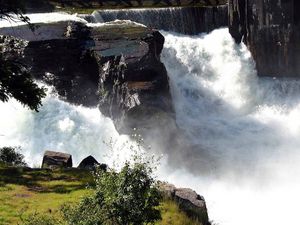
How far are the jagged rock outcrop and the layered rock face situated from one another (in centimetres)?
2103

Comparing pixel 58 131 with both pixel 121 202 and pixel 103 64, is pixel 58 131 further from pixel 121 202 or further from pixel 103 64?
pixel 121 202

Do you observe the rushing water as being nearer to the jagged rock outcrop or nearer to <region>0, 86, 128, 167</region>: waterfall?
<region>0, 86, 128, 167</region>: waterfall

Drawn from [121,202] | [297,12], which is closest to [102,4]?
[297,12]

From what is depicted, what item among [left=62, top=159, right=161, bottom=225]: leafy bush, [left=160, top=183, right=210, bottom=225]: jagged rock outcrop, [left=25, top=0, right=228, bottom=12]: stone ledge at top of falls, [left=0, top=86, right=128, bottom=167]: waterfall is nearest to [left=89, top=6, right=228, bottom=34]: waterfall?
[left=25, top=0, right=228, bottom=12]: stone ledge at top of falls

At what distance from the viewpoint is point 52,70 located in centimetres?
3048

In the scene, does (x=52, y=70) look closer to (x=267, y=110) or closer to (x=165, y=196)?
(x=267, y=110)

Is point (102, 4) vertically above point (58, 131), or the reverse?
point (102, 4)

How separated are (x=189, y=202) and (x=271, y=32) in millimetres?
21981

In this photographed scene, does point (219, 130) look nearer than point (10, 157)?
No

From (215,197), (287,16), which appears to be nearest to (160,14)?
(287,16)

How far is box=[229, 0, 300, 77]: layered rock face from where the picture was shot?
104ft

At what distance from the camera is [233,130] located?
28.0 metres

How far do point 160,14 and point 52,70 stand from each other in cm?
929

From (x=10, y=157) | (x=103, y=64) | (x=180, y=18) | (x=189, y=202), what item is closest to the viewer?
(x=189, y=202)
